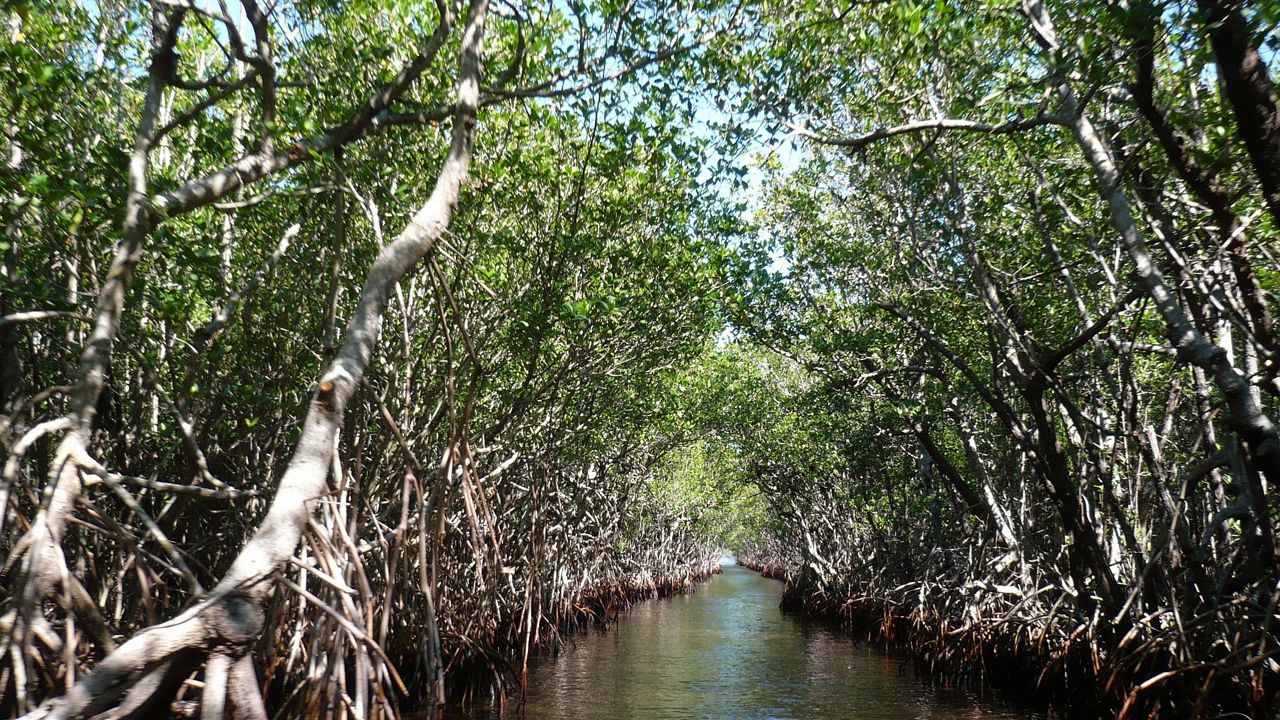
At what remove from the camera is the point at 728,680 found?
13.4 m

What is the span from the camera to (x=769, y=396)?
733 inches

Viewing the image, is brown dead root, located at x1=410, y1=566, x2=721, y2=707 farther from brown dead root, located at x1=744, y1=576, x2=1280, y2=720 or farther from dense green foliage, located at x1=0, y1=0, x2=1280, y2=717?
brown dead root, located at x1=744, y1=576, x2=1280, y2=720

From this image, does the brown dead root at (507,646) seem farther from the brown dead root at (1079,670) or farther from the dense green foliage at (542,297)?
the brown dead root at (1079,670)

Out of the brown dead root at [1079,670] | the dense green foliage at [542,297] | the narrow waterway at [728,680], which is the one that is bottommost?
the narrow waterway at [728,680]

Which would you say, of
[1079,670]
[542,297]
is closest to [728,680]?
[1079,670]

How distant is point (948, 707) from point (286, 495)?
33.3 ft

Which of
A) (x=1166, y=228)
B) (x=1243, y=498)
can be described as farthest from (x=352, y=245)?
(x=1243, y=498)

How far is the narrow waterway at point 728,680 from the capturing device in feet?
35.1

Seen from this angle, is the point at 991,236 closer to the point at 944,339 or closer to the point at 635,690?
the point at 944,339

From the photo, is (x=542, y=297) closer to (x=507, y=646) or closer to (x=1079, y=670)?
(x=1079, y=670)

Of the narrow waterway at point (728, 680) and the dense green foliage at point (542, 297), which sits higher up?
the dense green foliage at point (542, 297)

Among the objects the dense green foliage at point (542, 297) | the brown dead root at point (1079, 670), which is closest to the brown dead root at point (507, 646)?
the dense green foliage at point (542, 297)

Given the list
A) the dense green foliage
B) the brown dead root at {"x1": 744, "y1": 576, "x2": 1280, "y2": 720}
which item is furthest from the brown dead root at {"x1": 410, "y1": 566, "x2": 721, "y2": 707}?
the brown dead root at {"x1": 744, "y1": 576, "x2": 1280, "y2": 720}

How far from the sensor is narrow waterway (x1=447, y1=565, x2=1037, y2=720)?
10.7 metres
